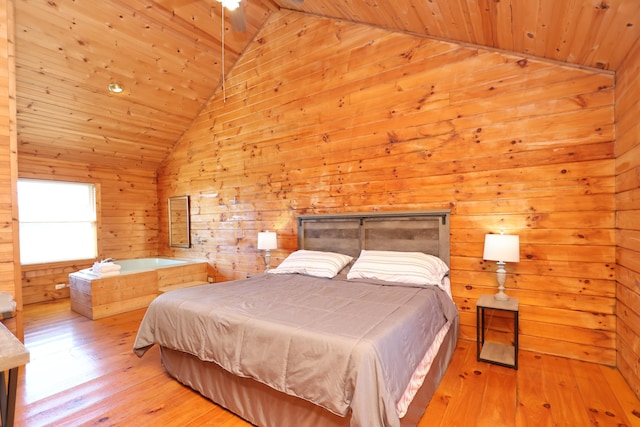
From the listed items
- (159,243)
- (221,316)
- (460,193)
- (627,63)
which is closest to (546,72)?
(627,63)

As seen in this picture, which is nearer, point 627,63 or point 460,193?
point 627,63

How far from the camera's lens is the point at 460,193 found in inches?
115

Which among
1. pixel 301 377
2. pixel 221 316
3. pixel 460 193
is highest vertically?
pixel 460 193

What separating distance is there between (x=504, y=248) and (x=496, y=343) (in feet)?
3.04

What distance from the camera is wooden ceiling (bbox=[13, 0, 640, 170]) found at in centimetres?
207

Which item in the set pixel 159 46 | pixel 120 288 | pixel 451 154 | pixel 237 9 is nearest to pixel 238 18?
pixel 237 9

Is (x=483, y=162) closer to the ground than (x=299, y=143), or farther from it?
closer to the ground

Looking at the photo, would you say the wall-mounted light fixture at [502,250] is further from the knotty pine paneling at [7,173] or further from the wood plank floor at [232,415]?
the knotty pine paneling at [7,173]

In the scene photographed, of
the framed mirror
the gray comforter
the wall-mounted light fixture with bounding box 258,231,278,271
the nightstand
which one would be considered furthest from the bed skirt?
the framed mirror

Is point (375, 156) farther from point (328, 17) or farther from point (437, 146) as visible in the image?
point (328, 17)

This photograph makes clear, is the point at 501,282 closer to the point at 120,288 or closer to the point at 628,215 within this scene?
the point at 628,215

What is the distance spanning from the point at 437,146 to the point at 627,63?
1366 mm

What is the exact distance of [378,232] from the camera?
331 cm

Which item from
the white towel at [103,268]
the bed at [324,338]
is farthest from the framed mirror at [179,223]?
the bed at [324,338]
